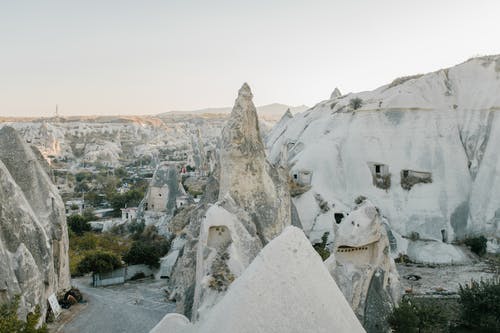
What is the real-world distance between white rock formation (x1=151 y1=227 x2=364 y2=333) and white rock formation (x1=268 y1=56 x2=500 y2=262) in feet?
58.1

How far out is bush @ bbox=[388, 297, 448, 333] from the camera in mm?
8547

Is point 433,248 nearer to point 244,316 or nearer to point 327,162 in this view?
point 327,162

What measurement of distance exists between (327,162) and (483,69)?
33.4 feet

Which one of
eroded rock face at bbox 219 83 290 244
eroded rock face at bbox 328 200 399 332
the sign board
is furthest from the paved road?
eroded rock face at bbox 328 200 399 332

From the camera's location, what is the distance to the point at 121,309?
14.0 metres

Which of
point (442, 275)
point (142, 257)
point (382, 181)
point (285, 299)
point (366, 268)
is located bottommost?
point (442, 275)

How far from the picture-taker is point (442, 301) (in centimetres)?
1473

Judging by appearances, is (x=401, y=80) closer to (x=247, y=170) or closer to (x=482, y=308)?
(x=247, y=170)

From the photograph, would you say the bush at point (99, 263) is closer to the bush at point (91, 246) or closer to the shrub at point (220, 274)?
the bush at point (91, 246)

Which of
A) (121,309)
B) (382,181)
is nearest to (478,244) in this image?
(382,181)

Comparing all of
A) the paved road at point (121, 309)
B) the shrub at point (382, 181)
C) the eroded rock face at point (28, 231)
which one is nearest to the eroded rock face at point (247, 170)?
the paved road at point (121, 309)

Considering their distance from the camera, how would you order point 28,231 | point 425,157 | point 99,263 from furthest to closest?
point 425,157 < point 99,263 < point 28,231

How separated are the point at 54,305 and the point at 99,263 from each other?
4.07m

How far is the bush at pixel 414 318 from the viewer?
855 centimetres
